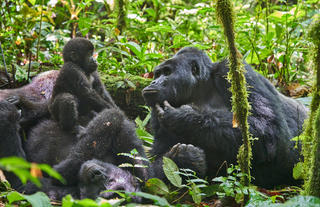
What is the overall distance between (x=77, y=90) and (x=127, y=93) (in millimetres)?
967

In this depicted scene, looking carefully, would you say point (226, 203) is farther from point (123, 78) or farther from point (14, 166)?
point (123, 78)

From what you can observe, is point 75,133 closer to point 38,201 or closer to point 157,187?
point 157,187

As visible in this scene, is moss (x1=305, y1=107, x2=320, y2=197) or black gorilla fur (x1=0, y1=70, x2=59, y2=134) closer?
moss (x1=305, y1=107, x2=320, y2=197)

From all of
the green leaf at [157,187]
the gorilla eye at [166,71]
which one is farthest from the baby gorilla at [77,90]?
the green leaf at [157,187]

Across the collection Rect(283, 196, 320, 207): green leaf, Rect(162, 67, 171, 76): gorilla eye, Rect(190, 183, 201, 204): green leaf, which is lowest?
Rect(190, 183, 201, 204): green leaf

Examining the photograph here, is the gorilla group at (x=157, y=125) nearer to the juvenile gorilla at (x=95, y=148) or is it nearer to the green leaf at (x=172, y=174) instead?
the juvenile gorilla at (x=95, y=148)

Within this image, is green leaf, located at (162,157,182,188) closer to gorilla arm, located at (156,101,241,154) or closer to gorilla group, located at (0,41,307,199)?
gorilla group, located at (0,41,307,199)

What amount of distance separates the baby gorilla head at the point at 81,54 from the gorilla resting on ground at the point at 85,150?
75cm

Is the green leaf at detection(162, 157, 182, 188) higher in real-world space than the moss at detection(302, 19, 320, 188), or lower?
lower

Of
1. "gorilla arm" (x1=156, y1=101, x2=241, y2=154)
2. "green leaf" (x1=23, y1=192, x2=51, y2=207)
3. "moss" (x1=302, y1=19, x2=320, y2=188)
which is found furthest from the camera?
"gorilla arm" (x1=156, y1=101, x2=241, y2=154)

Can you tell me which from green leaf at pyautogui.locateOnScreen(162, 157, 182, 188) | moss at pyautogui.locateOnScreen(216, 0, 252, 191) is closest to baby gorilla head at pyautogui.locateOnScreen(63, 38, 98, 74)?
green leaf at pyautogui.locateOnScreen(162, 157, 182, 188)

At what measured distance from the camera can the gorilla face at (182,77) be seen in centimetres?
380

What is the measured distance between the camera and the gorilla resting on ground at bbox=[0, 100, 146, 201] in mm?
2428

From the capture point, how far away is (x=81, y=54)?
3.74 meters
